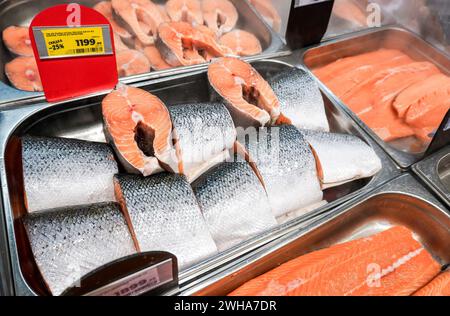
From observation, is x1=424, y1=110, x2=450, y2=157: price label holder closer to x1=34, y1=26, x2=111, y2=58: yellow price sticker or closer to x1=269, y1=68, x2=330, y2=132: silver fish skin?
x1=269, y1=68, x2=330, y2=132: silver fish skin

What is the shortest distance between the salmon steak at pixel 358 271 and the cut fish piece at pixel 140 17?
1829 mm

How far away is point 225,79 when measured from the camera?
6.27 ft

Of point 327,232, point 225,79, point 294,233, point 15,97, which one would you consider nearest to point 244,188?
point 294,233

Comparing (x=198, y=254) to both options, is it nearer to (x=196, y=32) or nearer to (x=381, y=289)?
(x=381, y=289)

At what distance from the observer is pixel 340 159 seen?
69.1 inches

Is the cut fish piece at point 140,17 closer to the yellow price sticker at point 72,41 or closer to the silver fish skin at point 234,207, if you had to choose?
the yellow price sticker at point 72,41

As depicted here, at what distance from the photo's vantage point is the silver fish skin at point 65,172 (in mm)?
1396

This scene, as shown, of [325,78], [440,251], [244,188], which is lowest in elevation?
[440,251]

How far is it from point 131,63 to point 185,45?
390 millimetres

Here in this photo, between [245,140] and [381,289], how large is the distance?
0.89 m

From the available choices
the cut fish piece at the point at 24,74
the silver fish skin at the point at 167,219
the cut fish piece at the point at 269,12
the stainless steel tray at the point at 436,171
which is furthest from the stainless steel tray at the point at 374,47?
the cut fish piece at the point at 24,74

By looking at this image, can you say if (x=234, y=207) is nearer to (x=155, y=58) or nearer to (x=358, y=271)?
(x=358, y=271)

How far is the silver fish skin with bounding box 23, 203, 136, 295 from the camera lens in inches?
46.6

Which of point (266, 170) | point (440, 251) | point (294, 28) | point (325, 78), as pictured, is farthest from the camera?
point (325, 78)
